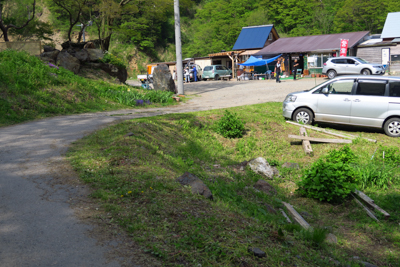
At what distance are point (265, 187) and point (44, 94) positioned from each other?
9565mm

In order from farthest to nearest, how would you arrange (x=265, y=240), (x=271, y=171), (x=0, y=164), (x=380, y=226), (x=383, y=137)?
(x=383, y=137)
(x=271, y=171)
(x=0, y=164)
(x=380, y=226)
(x=265, y=240)

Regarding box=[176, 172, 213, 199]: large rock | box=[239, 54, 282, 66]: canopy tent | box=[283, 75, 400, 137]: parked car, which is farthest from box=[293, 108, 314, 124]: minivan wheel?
box=[239, 54, 282, 66]: canopy tent

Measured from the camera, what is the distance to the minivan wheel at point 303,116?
1277 centimetres

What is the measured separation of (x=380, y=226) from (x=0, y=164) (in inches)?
282

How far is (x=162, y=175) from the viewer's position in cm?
651

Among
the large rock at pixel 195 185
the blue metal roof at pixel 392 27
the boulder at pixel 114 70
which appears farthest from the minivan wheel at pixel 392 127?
the blue metal roof at pixel 392 27

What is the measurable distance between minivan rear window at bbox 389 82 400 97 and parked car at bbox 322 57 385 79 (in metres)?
19.7

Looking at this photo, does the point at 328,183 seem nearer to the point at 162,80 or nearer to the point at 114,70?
the point at 162,80

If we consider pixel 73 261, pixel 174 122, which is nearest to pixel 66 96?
pixel 174 122

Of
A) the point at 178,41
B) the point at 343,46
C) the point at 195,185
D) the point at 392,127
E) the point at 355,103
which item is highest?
the point at 343,46

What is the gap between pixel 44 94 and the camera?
13.6 meters

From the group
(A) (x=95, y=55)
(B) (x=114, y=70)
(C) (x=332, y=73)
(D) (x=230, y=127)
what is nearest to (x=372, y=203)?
(D) (x=230, y=127)

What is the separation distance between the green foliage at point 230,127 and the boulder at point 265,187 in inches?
139

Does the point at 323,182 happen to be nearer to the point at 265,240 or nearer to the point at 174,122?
the point at 265,240
